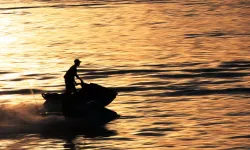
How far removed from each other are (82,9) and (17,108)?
55598mm

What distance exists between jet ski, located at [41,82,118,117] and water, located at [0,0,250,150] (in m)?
0.64

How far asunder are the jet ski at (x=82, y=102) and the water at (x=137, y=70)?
64 cm

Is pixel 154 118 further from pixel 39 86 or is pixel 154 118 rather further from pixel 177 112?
pixel 39 86

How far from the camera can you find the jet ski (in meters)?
35.9

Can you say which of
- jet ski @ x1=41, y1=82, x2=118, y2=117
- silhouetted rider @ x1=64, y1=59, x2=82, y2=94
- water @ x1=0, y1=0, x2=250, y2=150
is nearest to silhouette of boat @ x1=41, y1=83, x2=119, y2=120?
jet ski @ x1=41, y1=82, x2=118, y2=117

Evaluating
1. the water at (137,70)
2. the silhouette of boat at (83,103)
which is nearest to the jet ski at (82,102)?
the silhouette of boat at (83,103)

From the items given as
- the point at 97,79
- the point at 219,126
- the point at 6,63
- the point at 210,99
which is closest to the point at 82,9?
the point at 6,63

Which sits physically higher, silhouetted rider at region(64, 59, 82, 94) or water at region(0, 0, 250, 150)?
silhouetted rider at region(64, 59, 82, 94)

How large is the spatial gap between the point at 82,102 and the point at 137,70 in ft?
49.8

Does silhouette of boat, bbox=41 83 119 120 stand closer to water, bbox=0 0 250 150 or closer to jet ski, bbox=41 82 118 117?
jet ski, bbox=41 82 118 117

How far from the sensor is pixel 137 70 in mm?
51250

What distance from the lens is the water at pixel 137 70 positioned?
34.4 meters

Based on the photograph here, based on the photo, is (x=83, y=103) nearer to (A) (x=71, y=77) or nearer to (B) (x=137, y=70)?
(A) (x=71, y=77)

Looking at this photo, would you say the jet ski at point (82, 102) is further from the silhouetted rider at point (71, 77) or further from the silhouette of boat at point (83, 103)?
the silhouetted rider at point (71, 77)
